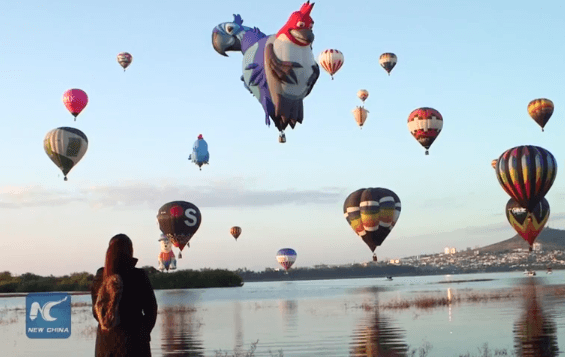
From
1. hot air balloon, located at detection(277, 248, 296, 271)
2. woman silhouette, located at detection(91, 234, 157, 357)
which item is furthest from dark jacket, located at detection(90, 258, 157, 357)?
hot air balloon, located at detection(277, 248, 296, 271)

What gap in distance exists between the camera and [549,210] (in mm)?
64250

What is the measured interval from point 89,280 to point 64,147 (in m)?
90.5

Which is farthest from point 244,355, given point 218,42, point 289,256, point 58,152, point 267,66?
point 289,256

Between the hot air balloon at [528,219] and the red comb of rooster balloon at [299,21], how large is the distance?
34.8m

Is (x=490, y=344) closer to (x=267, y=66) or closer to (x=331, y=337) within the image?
(x=331, y=337)

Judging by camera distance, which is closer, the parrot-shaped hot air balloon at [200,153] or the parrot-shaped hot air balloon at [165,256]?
the parrot-shaped hot air balloon at [200,153]

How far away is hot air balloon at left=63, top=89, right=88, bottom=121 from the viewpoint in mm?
69500

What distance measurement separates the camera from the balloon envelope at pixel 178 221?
67.4 metres

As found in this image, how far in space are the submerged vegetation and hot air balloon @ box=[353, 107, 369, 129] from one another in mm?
73139

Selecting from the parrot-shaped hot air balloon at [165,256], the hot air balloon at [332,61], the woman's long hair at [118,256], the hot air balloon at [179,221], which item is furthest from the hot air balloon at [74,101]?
the parrot-shaped hot air balloon at [165,256]

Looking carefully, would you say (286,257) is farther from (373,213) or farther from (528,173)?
(528,173)

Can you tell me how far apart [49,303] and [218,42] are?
28967 mm

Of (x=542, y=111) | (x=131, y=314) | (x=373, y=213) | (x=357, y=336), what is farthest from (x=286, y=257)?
(x=131, y=314)

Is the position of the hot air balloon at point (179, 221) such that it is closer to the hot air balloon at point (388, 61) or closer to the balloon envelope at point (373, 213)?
the balloon envelope at point (373, 213)
